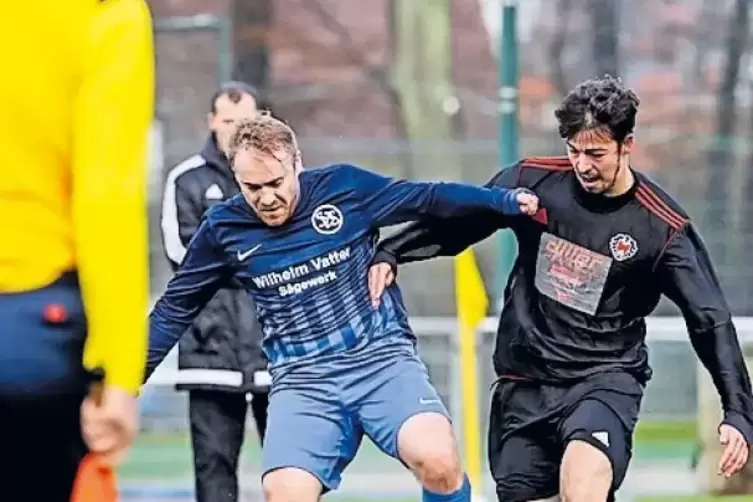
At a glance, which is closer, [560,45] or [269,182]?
[269,182]

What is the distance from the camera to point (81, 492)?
11.3ft

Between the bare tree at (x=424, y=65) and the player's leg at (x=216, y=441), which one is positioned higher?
the player's leg at (x=216, y=441)

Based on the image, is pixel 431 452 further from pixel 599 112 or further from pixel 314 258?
pixel 599 112

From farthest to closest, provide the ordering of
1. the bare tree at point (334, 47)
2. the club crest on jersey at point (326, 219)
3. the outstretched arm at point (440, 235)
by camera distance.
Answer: the bare tree at point (334, 47), the outstretched arm at point (440, 235), the club crest on jersey at point (326, 219)

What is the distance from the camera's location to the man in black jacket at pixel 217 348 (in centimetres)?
781

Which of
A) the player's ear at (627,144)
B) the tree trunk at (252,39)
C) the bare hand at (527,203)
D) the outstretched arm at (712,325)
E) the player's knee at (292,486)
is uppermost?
the player's ear at (627,144)

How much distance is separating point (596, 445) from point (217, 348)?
7.54 ft

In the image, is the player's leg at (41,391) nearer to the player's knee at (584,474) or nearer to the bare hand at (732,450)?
the player's knee at (584,474)

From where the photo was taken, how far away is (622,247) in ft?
20.5

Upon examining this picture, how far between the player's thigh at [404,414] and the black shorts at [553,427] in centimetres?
30

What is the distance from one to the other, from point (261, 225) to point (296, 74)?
61.1 ft

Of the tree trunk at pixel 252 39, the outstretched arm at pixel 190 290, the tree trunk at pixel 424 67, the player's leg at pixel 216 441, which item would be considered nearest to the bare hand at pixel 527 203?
the outstretched arm at pixel 190 290

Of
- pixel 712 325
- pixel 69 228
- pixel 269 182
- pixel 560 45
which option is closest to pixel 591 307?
pixel 712 325

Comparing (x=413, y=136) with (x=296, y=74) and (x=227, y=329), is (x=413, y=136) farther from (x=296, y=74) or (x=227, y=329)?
(x=227, y=329)
